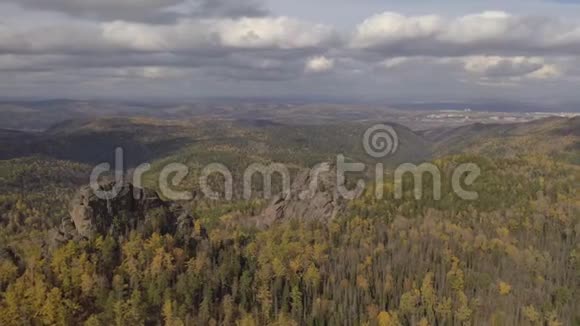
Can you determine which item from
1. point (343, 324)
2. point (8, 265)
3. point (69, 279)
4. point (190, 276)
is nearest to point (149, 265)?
point (190, 276)

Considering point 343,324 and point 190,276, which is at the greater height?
point 190,276

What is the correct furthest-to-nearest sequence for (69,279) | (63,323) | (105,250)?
1. (105,250)
2. (69,279)
3. (63,323)

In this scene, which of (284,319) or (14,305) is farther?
(284,319)

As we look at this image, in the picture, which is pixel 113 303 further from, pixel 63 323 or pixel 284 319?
pixel 284 319

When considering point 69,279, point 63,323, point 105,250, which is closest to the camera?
point 63,323

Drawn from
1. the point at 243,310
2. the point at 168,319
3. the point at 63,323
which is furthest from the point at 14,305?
the point at 243,310

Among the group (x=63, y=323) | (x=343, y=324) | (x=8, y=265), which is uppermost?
(x=8, y=265)

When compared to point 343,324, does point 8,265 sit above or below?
above

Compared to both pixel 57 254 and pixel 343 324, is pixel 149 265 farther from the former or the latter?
pixel 343 324

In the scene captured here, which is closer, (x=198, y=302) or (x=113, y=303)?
(x=113, y=303)
